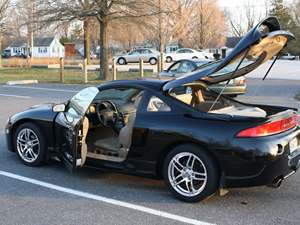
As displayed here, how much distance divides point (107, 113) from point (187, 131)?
1.64 metres

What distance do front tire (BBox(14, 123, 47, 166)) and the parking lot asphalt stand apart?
13 cm

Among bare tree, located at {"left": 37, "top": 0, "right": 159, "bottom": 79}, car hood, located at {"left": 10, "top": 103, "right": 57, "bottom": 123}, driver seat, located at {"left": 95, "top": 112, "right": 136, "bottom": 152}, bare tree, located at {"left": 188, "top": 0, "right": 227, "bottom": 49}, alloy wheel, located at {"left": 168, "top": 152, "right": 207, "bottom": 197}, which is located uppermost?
bare tree, located at {"left": 188, "top": 0, "right": 227, "bottom": 49}

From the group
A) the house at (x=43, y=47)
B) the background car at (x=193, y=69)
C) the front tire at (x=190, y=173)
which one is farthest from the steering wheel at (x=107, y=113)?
the house at (x=43, y=47)

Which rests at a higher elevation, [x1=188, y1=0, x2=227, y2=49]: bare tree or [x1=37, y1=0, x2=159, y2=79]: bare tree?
[x1=188, y1=0, x2=227, y2=49]: bare tree

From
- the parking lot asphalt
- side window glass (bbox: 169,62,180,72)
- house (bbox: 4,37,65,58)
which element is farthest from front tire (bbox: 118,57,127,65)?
house (bbox: 4,37,65,58)

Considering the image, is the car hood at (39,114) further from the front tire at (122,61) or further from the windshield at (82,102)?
the front tire at (122,61)

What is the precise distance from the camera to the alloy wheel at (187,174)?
5.09 m

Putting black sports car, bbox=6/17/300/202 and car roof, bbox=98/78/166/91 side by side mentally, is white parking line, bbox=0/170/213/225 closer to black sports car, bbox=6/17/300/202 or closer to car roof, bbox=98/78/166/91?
black sports car, bbox=6/17/300/202

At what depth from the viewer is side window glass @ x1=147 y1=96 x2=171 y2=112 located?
17.7ft

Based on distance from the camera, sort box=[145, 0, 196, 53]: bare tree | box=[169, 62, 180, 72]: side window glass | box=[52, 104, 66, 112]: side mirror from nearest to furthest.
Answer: box=[52, 104, 66, 112]: side mirror → box=[169, 62, 180, 72]: side window glass → box=[145, 0, 196, 53]: bare tree

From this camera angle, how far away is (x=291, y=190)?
18.4ft

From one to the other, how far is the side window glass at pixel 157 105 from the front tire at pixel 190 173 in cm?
50

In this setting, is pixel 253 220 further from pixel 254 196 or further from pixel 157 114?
pixel 157 114

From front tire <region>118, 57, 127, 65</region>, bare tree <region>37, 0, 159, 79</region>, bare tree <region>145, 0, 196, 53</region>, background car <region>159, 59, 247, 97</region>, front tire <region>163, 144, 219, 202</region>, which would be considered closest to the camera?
front tire <region>163, 144, 219, 202</region>
